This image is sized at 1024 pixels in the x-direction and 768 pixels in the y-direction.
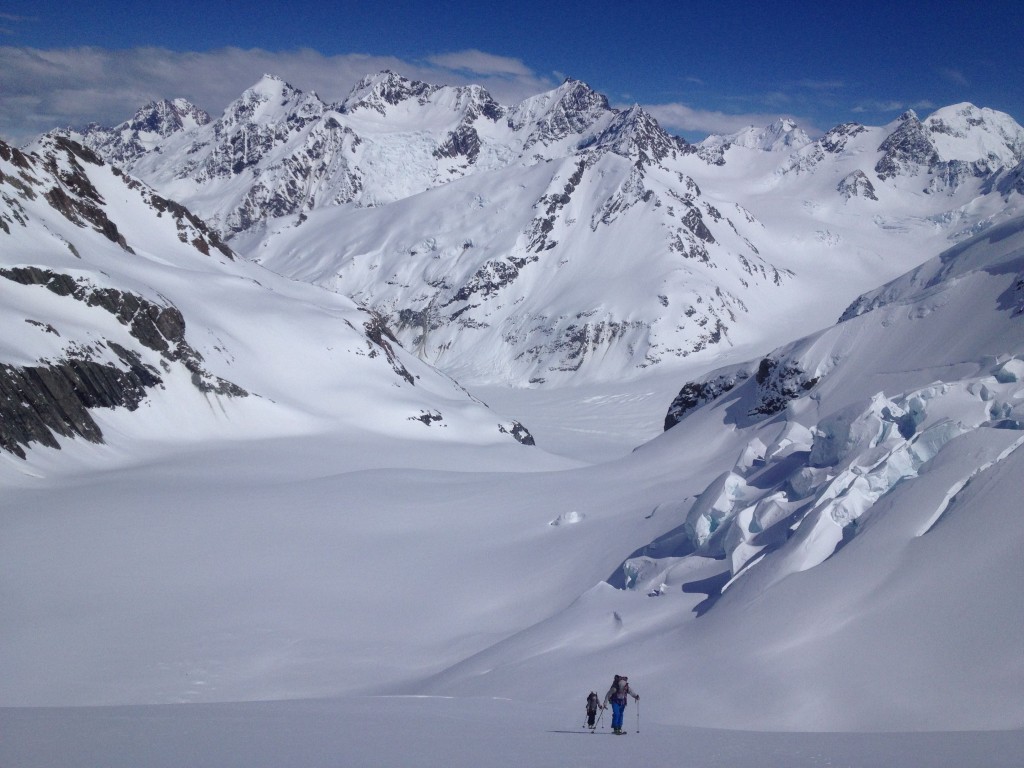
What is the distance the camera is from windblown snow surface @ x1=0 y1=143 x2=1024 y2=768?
34.8 feet

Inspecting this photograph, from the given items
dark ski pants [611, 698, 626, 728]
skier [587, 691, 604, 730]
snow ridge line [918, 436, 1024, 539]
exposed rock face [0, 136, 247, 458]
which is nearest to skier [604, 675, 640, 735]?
dark ski pants [611, 698, 626, 728]

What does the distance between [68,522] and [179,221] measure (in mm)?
68545

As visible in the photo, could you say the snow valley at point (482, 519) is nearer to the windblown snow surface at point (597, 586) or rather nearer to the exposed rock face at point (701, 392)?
the windblown snow surface at point (597, 586)

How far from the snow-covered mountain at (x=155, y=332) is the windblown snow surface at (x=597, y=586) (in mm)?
3582

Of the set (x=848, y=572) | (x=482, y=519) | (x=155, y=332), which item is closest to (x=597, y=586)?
(x=848, y=572)

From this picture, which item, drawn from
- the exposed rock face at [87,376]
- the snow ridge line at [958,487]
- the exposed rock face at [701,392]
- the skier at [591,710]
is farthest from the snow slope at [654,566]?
the exposed rock face at [87,376]

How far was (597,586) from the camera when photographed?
20469 mm

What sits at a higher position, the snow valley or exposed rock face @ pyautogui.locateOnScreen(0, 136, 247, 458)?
exposed rock face @ pyautogui.locateOnScreen(0, 136, 247, 458)

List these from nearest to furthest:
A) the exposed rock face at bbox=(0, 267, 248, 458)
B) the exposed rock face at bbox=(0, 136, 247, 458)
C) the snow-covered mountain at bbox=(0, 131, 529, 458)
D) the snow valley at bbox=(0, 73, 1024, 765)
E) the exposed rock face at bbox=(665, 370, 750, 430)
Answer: the snow valley at bbox=(0, 73, 1024, 765), the exposed rock face at bbox=(665, 370, 750, 430), the exposed rock face at bbox=(0, 267, 248, 458), the exposed rock face at bbox=(0, 136, 247, 458), the snow-covered mountain at bbox=(0, 131, 529, 458)

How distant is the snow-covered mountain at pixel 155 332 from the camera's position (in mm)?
48062

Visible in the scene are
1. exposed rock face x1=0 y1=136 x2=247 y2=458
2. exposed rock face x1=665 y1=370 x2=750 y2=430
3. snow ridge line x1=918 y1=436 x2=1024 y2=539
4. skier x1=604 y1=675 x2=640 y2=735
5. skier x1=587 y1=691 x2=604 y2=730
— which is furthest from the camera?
exposed rock face x1=0 y1=136 x2=247 y2=458

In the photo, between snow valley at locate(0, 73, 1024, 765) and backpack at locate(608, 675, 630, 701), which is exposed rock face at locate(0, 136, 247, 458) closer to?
snow valley at locate(0, 73, 1024, 765)

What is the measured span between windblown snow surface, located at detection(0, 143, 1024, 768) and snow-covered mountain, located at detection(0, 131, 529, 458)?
358 centimetres

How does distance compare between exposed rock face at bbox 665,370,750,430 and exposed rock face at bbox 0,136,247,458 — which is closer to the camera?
exposed rock face at bbox 665,370,750,430
